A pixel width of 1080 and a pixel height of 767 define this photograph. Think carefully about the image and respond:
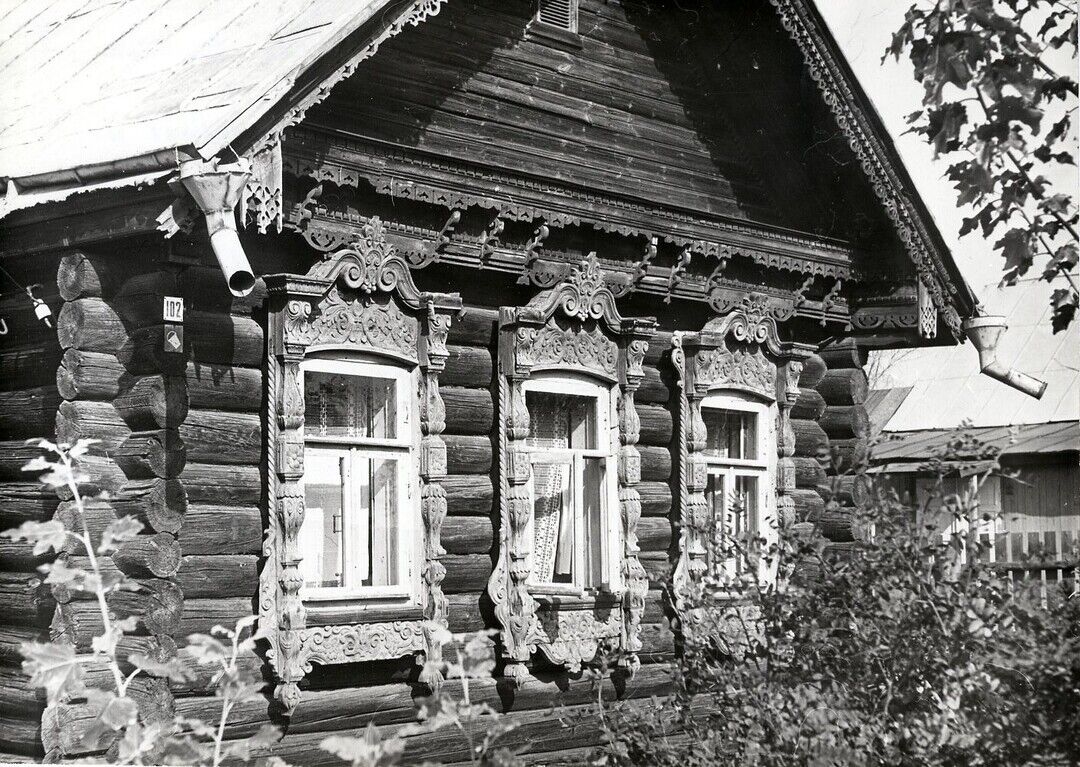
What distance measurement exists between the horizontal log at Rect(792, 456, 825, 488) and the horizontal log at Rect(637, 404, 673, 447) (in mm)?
1678

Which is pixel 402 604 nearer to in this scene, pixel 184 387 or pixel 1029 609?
pixel 184 387

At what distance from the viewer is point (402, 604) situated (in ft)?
28.6

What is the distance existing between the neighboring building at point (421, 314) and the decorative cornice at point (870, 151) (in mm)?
26

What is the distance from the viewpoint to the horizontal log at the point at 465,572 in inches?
361

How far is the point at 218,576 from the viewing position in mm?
7965

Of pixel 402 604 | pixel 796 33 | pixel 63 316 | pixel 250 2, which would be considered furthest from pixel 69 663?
pixel 796 33

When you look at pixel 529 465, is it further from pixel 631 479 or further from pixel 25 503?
pixel 25 503

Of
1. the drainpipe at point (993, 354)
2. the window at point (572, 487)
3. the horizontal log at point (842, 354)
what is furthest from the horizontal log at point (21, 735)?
the drainpipe at point (993, 354)

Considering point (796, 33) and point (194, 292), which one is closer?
point (194, 292)

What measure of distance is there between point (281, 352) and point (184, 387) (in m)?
0.64

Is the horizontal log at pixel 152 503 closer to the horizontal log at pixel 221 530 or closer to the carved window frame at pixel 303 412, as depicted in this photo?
the horizontal log at pixel 221 530

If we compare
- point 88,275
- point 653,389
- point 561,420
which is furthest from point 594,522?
point 88,275

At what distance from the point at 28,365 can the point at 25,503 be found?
0.80 m

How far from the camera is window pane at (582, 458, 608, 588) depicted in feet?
33.4
